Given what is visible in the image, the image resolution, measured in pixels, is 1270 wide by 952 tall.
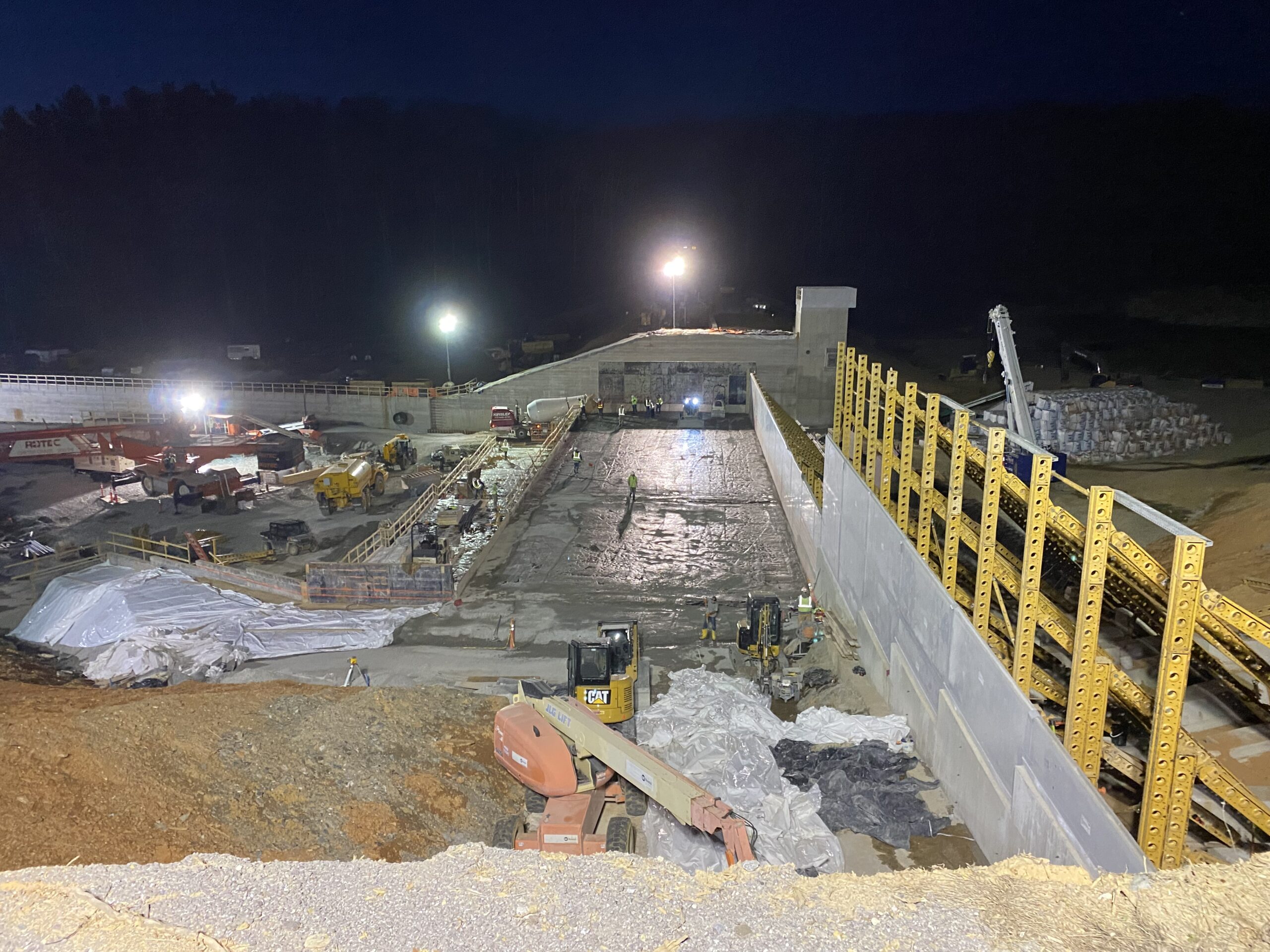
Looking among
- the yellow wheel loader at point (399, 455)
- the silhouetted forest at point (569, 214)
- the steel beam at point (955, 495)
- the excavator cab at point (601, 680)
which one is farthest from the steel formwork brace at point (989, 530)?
the silhouetted forest at point (569, 214)

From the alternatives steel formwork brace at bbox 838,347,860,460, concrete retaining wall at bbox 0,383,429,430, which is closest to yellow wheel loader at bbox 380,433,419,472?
concrete retaining wall at bbox 0,383,429,430

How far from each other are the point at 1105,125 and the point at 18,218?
128 meters

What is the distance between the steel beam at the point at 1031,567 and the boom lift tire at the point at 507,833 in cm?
487

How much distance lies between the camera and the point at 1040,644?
13086 millimetres

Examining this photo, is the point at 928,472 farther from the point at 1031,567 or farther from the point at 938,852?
the point at 938,852

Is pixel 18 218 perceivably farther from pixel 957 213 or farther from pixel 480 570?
pixel 957 213

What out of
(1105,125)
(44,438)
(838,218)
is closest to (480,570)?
(44,438)

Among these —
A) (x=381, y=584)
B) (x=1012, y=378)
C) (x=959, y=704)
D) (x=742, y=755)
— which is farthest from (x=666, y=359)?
(x=959, y=704)

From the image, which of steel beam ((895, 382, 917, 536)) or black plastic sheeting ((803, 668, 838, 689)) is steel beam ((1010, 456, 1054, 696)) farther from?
black plastic sheeting ((803, 668, 838, 689))

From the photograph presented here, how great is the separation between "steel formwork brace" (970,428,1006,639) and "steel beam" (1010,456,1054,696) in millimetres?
499

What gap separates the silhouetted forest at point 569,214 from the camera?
86.8 meters

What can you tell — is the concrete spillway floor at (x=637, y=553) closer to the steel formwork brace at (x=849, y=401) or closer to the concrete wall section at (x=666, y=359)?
the steel formwork brace at (x=849, y=401)

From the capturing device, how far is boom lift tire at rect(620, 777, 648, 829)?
9.91 meters

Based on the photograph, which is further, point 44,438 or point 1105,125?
point 1105,125
